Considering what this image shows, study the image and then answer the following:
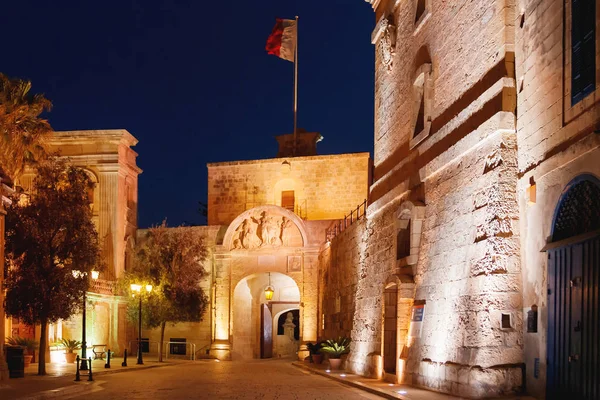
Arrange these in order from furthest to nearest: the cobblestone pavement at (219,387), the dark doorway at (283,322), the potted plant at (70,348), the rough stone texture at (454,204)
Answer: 1. the dark doorway at (283,322)
2. the potted plant at (70,348)
3. the cobblestone pavement at (219,387)
4. the rough stone texture at (454,204)

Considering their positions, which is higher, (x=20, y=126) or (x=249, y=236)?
(x=20, y=126)

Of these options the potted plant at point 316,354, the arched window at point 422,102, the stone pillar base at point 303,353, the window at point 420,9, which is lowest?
the stone pillar base at point 303,353

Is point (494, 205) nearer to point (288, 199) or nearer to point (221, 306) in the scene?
point (221, 306)

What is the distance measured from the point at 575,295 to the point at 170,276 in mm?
25676

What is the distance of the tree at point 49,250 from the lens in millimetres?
20844

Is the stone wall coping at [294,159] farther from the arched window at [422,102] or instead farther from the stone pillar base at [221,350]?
the arched window at [422,102]

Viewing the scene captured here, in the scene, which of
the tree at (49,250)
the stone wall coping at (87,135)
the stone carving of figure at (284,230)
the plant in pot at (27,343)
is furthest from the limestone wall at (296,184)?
the tree at (49,250)

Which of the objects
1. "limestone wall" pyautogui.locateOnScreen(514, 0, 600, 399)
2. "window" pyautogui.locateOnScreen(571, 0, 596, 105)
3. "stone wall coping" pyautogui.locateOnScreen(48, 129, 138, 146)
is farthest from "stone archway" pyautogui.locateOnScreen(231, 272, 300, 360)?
"window" pyautogui.locateOnScreen(571, 0, 596, 105)

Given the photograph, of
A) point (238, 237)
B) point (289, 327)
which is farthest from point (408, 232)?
point (289, 327)

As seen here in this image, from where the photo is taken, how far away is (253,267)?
35.3 metres

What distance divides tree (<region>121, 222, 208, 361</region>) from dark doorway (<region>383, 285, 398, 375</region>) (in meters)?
16.4

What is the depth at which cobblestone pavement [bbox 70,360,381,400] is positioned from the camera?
1489 cm

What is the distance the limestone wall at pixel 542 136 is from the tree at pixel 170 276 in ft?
76.5

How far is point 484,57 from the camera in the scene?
13891 millimetres
